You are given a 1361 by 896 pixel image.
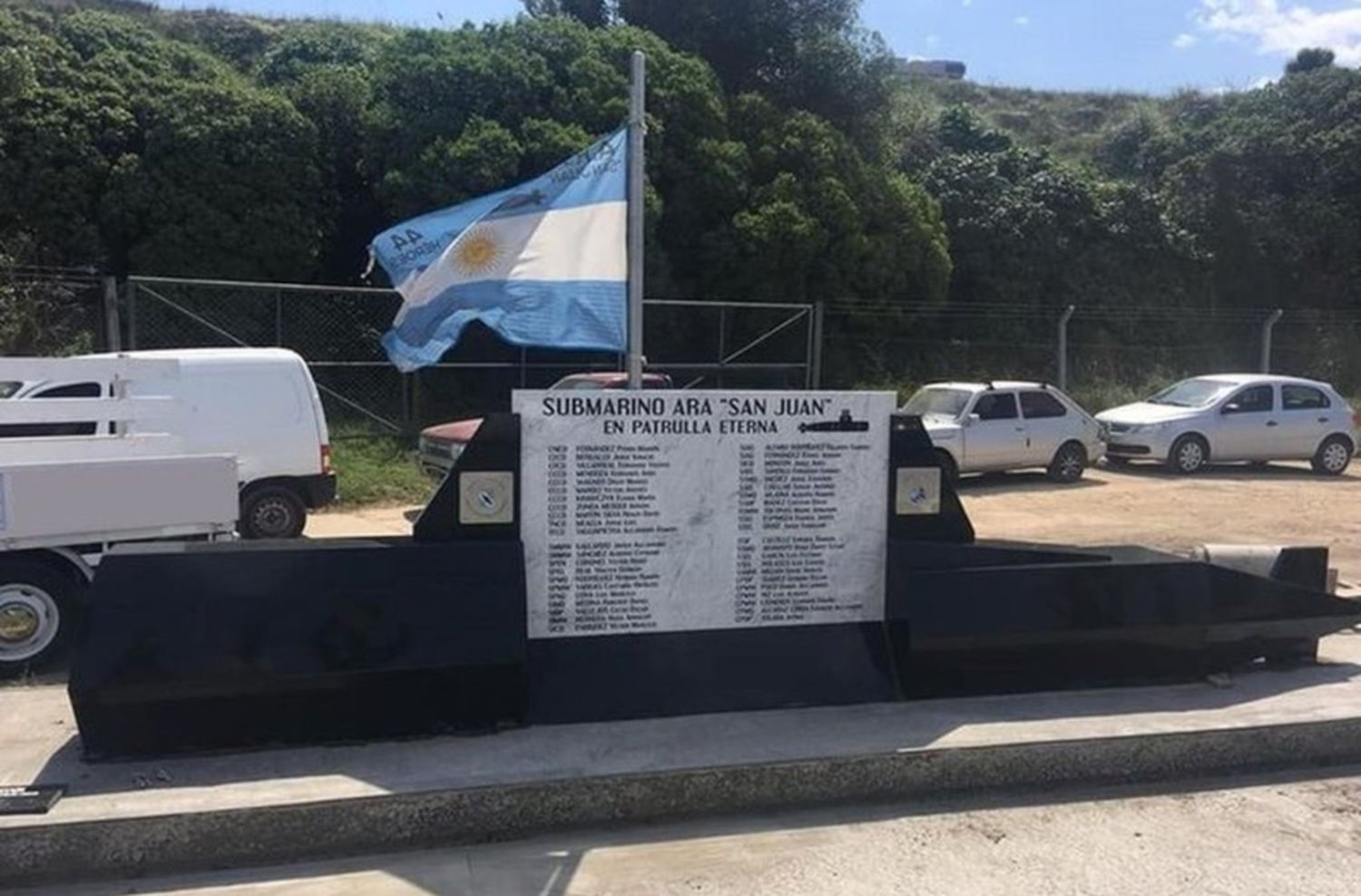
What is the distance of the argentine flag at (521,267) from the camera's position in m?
8.67

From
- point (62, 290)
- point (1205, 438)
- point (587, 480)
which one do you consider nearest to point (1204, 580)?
point (587, 480)

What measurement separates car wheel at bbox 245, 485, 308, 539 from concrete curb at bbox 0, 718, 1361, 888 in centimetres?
728

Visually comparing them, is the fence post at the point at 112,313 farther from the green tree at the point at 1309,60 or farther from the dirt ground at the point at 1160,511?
the green tree at the point at 1309,60

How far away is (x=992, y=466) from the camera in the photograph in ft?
56.3

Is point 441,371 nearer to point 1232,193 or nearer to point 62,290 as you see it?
point 62,290

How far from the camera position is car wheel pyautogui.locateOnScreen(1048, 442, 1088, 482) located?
1762 cm

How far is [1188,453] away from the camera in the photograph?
744 inches

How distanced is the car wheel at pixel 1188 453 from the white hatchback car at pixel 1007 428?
1.72 metres

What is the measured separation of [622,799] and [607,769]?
0.43ft

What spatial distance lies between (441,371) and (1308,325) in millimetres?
22045

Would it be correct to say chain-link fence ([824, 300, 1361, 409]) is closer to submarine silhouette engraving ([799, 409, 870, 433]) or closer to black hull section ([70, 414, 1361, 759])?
black hull section ([70, 414, 1361, 759])

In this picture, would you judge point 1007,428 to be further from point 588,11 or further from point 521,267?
point 588,11

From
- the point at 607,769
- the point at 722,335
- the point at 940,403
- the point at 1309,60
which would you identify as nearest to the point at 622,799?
the point at 607,769

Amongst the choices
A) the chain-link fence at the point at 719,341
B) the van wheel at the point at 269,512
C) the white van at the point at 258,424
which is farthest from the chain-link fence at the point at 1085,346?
the van wheel at the point at 269,512
